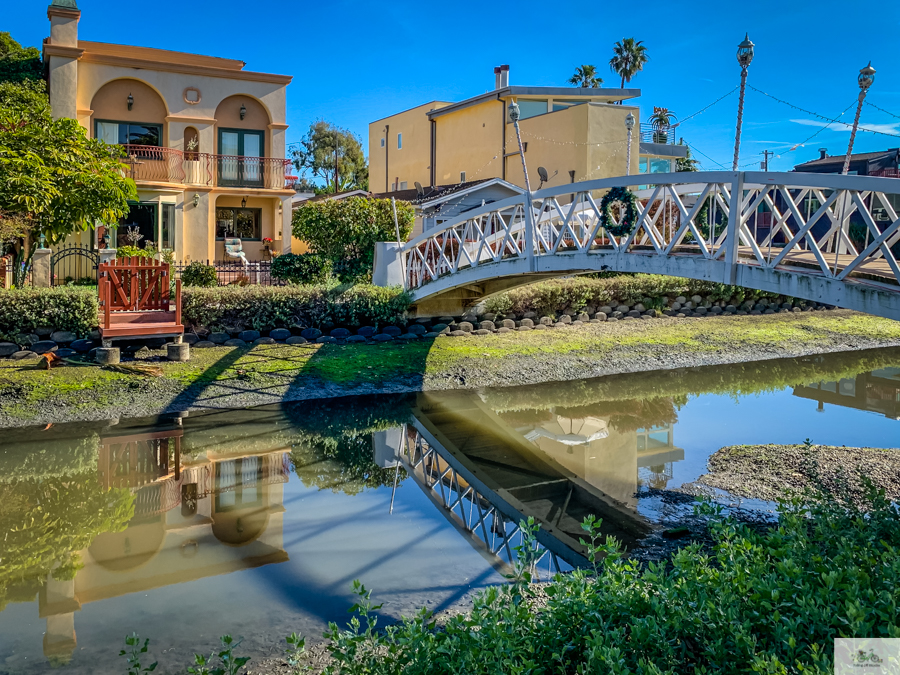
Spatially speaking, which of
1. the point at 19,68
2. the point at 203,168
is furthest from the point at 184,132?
the point at 19,68

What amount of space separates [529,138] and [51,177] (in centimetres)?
2033

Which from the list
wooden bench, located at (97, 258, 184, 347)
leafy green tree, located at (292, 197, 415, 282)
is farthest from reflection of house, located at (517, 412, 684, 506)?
leafy green tree, located at (292, 197, 415, 282)

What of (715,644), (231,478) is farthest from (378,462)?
(715,644)

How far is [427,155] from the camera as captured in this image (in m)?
36.1

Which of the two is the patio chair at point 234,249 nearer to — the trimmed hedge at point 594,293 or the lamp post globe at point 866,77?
the trimmed hedge at point 594,293

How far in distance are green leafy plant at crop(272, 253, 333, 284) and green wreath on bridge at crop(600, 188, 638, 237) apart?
8860mm

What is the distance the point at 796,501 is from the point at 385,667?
12.8 feet

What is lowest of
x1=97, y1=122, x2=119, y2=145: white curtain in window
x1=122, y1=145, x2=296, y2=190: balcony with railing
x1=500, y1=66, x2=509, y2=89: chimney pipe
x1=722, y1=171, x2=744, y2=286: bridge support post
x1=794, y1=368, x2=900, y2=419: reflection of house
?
x1=794, y1=368, x2=900, y2=419: reflection of house

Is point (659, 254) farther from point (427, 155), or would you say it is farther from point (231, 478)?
point (427, 155)

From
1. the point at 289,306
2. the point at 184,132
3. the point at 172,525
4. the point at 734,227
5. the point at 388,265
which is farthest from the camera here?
the point at 184,132

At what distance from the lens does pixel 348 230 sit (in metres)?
19.9

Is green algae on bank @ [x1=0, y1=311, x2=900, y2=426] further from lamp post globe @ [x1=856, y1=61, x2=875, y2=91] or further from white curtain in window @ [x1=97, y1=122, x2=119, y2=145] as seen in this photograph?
white curtain in window @ [x1=97, y1=122, x2=119, y2=145]

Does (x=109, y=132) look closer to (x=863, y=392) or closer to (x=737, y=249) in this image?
(x=737, y=249)

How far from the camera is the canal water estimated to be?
6.71 m
